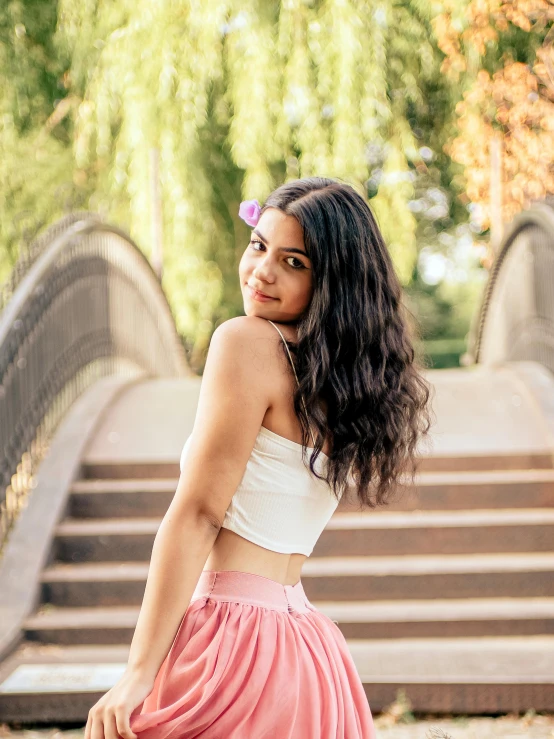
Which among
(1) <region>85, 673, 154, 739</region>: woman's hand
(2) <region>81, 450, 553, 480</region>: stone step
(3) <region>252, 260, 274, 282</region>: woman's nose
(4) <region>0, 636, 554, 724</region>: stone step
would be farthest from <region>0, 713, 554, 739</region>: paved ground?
(3) <region>252, 260, 274, 282</region>: woman's nose

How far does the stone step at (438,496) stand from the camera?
5152 millimetres

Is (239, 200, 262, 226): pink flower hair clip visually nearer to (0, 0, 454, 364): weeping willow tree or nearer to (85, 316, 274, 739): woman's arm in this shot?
(85, 316, 274, 739): woman's arm

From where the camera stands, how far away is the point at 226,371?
4.58 ft

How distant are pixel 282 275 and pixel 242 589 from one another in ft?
1.68

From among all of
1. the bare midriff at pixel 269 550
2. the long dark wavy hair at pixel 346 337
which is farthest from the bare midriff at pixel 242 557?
the long dark wavy hair at pixel 346 337

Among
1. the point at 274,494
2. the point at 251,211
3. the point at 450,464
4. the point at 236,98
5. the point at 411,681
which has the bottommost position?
the point at 411,681

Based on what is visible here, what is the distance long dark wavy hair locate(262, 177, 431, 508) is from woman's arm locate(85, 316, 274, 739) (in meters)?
0.09

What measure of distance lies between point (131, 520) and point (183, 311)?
19.9ft

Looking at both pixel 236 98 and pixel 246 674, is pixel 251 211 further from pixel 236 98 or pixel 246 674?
pixel 236 98

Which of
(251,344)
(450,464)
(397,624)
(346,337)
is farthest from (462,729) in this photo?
(251,344)

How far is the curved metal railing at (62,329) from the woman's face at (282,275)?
372cm

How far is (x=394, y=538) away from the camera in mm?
4887

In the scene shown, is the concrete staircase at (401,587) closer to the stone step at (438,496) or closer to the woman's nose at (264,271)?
the stone step at (438,496)

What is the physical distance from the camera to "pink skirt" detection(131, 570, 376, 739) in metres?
1.39
